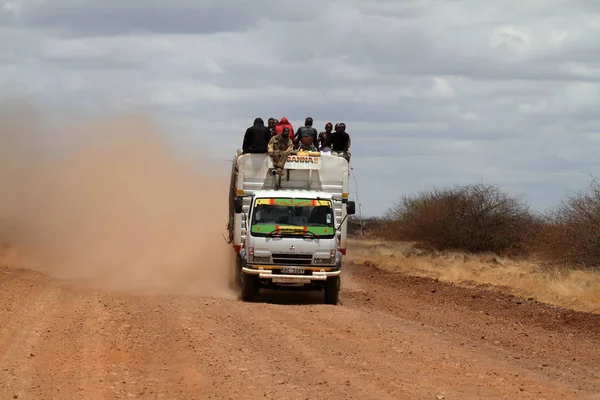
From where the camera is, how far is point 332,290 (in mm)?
22297

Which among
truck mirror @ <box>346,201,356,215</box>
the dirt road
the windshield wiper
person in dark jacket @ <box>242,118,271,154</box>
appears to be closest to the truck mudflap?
the dirt road

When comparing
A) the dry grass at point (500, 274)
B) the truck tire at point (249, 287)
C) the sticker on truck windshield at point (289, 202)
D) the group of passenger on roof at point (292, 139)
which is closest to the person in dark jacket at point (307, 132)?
the group of passenger on roof at point (292, 139)

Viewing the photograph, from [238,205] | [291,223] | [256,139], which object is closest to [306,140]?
[256,139]

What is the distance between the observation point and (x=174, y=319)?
17.9 metres

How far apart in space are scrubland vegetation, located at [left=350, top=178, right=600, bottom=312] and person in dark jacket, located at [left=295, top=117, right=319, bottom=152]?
700cm

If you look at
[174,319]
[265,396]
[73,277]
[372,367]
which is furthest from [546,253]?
[265,396]

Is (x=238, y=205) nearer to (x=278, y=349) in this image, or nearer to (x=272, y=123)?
(x=272, y=123)

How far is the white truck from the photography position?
21797 mm

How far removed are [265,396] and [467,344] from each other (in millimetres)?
6240

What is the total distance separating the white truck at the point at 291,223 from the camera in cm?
2180

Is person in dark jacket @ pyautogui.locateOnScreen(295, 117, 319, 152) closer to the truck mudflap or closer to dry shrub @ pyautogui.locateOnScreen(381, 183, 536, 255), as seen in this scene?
the truck mudflap

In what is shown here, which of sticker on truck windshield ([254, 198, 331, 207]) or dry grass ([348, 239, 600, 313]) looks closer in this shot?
sticker on truck windshield ([254, 198, 331, 207])

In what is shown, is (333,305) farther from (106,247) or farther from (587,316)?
(106,247)

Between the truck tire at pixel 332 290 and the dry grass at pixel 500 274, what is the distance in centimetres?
572
